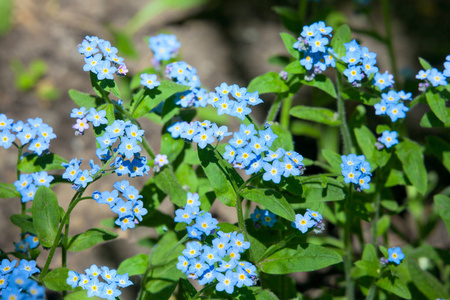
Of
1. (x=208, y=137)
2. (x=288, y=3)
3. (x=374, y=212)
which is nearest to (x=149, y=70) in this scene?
(x=208, y=137)

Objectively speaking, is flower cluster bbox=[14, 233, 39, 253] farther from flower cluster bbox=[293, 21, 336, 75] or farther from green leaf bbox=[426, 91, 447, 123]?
green leaf bbox=[426, 91, 447, 123]

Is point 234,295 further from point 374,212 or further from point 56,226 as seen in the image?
point 374,212

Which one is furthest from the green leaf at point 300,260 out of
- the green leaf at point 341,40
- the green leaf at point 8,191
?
the green leaf at point 8,191

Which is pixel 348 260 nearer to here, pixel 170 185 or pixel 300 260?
pixel 300 260

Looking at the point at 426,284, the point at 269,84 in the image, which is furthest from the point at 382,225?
the point at 269,84

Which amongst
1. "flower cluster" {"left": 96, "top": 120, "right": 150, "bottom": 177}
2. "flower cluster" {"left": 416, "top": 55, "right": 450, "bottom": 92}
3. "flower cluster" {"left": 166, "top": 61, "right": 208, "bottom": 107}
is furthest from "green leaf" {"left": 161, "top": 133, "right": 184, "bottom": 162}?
"flower cluster" {"left": 416, "top": 55, "right": 450, "bottom": 92}

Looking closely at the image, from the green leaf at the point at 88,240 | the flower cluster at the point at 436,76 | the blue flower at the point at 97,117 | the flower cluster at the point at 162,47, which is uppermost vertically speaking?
the flower cluster at the point at 162,47

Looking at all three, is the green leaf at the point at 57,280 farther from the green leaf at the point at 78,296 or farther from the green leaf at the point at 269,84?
the green leaf at the point at 269,84
